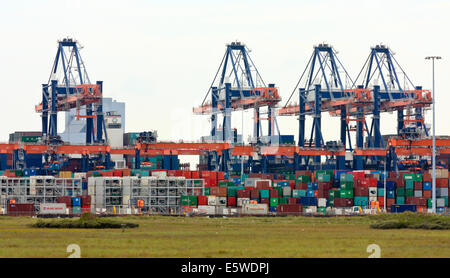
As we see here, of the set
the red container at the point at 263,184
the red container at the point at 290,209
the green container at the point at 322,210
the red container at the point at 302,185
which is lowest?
the green container at the point at 322,210

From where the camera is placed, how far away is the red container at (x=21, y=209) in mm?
86688

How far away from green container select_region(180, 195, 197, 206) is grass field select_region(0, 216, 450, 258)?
112 ft

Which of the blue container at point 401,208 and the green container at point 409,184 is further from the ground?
the green container at point 409,184

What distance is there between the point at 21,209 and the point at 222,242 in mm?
46192

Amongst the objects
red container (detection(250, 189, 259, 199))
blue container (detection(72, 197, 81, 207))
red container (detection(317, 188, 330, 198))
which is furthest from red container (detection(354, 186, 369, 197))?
blue container (detection(72, 197, 81, 207))

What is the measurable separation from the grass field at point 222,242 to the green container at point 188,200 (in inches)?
1349

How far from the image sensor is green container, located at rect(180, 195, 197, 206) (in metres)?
94.6

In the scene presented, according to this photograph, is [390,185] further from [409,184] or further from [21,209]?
[21,209]

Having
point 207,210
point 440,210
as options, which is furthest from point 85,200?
point 440,210

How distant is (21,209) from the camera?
8806 cm

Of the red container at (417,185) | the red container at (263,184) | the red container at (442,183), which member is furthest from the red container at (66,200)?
the red container at (442,183)

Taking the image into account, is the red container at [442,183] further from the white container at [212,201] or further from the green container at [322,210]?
the white container at [212,201]

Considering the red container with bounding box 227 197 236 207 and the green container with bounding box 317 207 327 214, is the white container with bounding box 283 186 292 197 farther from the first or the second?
the red container with bounding box 227 197 236 207
